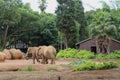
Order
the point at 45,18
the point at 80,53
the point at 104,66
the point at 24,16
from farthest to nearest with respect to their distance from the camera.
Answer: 1. the point at 45,18
2. the point at 24,16
3. the point at 80,53
4. the point at 104,66

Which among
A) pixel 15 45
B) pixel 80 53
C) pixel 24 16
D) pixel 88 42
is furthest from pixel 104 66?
pixel 15 45

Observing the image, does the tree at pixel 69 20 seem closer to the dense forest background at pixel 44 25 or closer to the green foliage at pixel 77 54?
the dense forest background at pixel 44 25

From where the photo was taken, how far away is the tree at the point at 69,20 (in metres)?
55.2

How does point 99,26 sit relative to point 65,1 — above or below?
below

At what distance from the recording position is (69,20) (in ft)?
181

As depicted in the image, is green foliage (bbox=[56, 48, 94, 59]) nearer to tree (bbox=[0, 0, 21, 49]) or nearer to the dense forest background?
the dense forest background

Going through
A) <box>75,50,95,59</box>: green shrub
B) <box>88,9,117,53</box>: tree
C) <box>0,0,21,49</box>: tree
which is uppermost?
<box>0,0,21,49</box>: tree

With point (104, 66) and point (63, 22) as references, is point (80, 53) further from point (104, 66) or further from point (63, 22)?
point (104, 66)

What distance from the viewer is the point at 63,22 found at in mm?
55250

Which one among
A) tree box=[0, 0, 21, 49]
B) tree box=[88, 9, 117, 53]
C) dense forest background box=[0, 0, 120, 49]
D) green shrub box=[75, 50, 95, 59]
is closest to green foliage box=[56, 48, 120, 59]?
green shrub box=[75, 50, 95, 59]

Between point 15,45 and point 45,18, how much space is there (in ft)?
25.9

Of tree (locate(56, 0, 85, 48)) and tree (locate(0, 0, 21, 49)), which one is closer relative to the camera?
tree (locate(0, 0, 21, 49))

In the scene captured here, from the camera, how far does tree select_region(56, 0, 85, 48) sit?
181ft

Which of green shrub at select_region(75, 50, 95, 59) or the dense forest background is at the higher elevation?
the dense forest background
